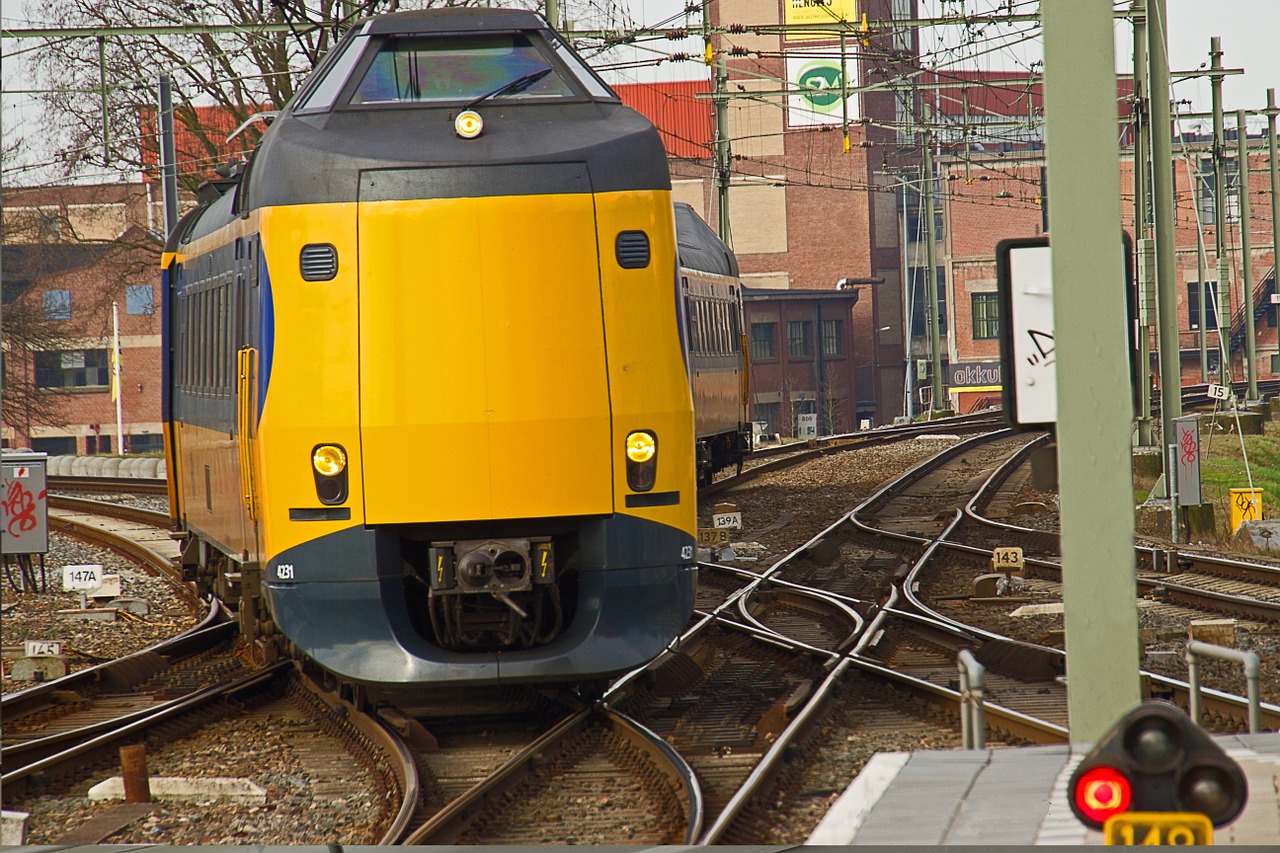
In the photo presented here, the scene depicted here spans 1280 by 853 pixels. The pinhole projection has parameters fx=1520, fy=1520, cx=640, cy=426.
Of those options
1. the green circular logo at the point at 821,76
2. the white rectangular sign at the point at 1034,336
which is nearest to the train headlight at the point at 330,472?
the white rectangular sign at the point at 1034,336

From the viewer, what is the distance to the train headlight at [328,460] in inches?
281

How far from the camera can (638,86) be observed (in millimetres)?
65000

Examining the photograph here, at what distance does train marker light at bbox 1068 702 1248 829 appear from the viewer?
4070mm

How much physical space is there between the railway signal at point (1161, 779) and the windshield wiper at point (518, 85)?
4737 mm

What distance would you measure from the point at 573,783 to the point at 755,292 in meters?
53.4

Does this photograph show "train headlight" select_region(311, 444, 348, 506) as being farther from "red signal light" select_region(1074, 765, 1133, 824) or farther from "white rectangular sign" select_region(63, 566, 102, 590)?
"white rectangular sign" select_region(63, 566, 102, 590)

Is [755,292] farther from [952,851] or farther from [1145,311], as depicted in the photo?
[952,851]

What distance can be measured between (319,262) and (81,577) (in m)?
7.19

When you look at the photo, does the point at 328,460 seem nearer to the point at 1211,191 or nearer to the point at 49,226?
the point at 49,226

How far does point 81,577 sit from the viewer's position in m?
13.2

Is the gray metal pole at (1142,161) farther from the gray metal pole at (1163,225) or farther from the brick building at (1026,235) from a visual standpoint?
the brick building at (1026,235)

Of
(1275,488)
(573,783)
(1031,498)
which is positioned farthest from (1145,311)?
(573,783)

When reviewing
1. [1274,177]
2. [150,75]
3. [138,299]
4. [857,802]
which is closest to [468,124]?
[857,802]

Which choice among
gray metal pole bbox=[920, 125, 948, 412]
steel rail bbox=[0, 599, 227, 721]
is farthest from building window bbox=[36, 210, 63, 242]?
steel rail bbox=[0, 599, 227, 721]
